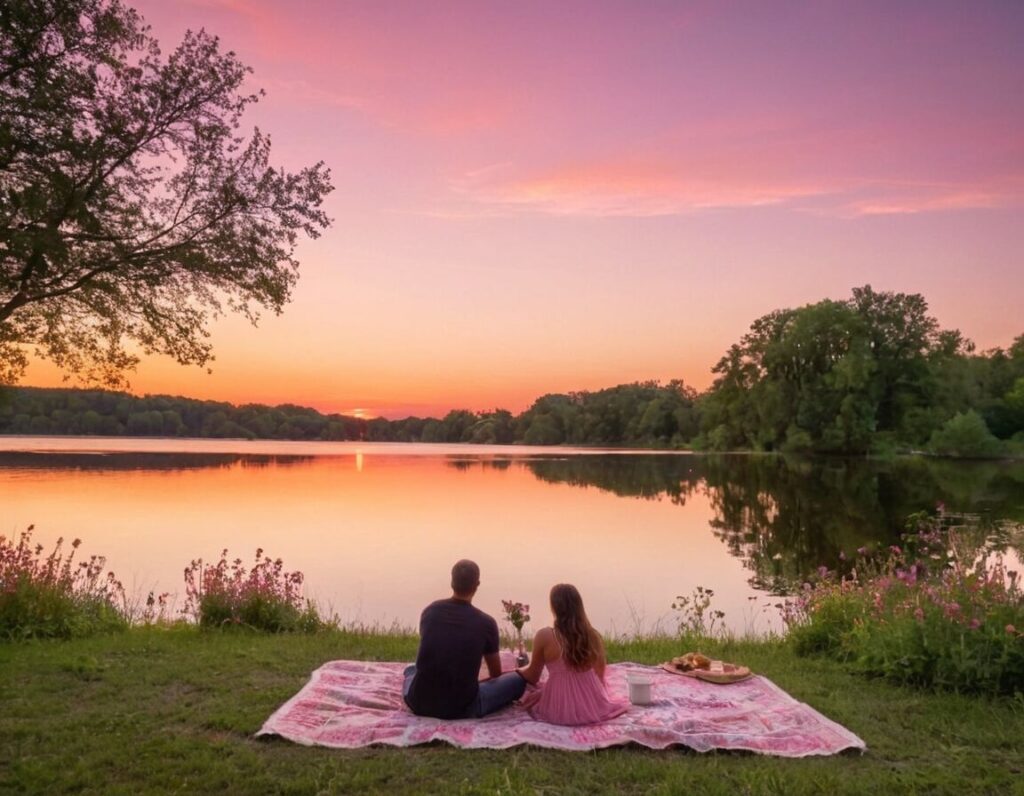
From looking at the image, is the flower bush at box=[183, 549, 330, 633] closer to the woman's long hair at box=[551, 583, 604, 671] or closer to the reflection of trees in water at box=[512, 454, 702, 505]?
the woman's long hair at box=[551, 583, 604, 671]

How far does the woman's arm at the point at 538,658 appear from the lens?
6641 millimetres

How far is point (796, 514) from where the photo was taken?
29672mm

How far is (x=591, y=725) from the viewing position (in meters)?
6.29

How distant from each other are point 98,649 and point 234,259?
4894mm

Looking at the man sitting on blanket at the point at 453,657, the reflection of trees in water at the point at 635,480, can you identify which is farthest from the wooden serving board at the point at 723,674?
the reflection of trees in water at the point at 635,480

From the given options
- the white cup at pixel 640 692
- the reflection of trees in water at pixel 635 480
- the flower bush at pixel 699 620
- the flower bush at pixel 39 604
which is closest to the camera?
the white cup at pixel 640 692

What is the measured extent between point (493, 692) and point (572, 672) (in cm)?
74

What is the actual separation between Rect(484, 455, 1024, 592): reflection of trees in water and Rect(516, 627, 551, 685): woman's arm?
1138 centimetres

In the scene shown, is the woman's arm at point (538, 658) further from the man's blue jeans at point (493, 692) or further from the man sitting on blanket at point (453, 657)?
the man sitting on blanket at point (453, 657)

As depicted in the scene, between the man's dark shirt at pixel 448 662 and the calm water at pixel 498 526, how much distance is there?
289 inches

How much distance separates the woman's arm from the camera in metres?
6.64

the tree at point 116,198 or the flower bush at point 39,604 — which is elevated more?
the tree at point 116,198

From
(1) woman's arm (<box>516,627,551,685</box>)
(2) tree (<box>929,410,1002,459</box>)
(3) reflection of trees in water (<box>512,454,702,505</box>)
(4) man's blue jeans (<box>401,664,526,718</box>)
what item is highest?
(2) tree (<box>929,410,1002,459</box>)

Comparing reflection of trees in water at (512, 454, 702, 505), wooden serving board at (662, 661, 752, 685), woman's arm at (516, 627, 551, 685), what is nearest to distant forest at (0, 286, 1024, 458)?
reflection of trees in water at (512, 454, 702, 505)
